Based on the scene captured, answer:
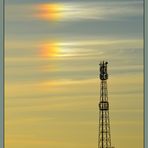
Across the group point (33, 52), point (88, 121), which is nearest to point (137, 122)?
point (88, 121)

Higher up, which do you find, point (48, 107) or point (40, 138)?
point (48, 107)

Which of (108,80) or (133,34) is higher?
(133,34)

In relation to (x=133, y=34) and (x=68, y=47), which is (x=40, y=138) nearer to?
(x=68, y=47)
